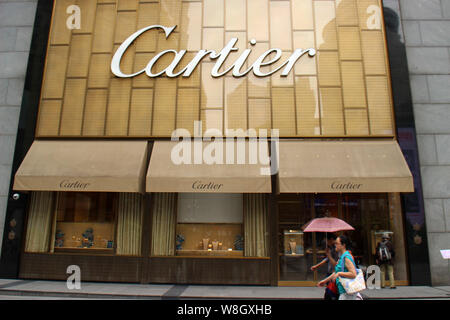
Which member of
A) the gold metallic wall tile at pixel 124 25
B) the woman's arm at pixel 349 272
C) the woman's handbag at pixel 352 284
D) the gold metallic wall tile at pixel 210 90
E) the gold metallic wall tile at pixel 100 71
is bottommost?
the woman's handbag at pixel 352 284

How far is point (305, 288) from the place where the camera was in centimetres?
976

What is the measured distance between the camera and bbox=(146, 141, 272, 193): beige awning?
9586mm

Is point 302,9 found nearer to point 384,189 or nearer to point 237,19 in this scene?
point 237,19

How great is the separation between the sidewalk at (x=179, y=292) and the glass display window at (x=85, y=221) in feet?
4.59

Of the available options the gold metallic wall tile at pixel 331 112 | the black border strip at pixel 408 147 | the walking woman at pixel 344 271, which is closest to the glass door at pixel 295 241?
the gold metallic wall tile at pixel 331 112

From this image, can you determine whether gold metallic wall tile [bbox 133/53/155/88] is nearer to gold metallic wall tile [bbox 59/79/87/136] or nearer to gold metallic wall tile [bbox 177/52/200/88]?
gold metallic wall tile [bbox 177/52/200/88]

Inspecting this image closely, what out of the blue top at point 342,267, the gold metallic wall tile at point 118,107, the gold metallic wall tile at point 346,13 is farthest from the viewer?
the gold metallic wall tile at point 346,13

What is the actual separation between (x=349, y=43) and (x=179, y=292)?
10.5m

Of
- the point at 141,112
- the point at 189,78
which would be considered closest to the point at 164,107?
the point at 141,112

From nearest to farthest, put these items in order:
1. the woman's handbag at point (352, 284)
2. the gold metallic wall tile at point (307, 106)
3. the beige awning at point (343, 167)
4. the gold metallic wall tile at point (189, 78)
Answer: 1. the woman's handbag at point (352, 284)
2. the beige awning at point (343, 167)
3. the gold metallic wall tile at point (307, 106)
4. the gold metallic wall tile at point (189, 78)

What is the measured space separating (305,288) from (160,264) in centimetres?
491

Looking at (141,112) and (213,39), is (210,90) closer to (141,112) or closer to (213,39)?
(213,39)

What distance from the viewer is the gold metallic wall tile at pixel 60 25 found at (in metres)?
11.6

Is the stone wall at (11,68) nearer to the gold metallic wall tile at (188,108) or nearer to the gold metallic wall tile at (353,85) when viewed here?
the gold metallic wall tile at (188,108)
